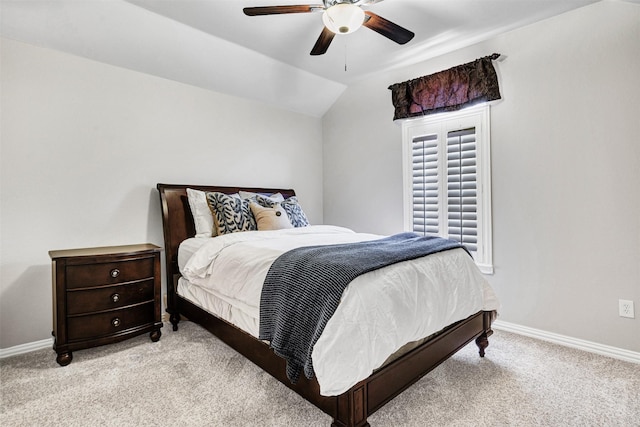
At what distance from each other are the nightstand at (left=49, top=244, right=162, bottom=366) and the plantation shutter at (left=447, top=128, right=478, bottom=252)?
8.93 feet

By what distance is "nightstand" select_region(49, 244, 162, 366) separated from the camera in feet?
7.34

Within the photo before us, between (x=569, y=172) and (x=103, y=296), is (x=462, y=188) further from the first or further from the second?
(x=103, y=296)

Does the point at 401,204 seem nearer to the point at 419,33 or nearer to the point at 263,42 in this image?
the point at 419,33

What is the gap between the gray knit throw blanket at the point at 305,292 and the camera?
1455 mm

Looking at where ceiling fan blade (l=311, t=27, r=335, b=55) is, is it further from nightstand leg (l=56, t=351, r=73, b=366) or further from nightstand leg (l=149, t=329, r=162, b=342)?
nightstand leg (l=56, t=351, r=73, b=366)

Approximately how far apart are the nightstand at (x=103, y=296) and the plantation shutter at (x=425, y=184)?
101 inches

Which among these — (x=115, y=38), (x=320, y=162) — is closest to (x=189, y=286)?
(x=115, y=38)

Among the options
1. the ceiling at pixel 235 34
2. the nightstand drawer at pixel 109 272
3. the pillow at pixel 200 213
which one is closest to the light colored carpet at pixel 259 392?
the nightstand drawer at pixel 109 272

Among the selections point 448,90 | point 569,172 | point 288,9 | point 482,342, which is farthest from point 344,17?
point 482,342

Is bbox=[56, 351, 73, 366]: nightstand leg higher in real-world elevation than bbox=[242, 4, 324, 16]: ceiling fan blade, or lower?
lower

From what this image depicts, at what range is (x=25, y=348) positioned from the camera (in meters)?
2.46

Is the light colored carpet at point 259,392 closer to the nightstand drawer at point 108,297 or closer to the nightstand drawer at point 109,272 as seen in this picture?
the nightstand drawer at point 108,297

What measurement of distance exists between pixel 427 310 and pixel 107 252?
231 centimetres

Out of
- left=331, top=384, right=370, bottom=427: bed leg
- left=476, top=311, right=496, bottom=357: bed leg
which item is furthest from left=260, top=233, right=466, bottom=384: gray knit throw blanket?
left=476, top=311, right=496, bottom=357: bed leg
